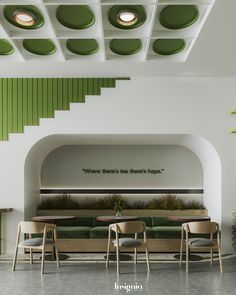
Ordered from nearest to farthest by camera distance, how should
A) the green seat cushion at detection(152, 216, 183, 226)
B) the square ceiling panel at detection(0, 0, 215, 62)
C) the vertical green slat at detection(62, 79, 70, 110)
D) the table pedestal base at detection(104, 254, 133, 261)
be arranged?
the square ceiling panel at detection(0, 0, 215, 62), the table pedestal base at detection(104, 254, 133, 261), the vertical green slat at detection(62, 79, 70, 110), the green seat cushion at detection(152, 216, 183, 226)

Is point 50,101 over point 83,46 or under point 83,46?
under

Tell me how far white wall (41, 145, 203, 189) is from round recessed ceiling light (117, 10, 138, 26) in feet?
15.0

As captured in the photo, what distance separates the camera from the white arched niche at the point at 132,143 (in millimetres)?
8352

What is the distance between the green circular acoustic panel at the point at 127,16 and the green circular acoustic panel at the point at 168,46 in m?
0.85

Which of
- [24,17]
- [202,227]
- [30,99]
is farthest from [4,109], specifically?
[202,227]

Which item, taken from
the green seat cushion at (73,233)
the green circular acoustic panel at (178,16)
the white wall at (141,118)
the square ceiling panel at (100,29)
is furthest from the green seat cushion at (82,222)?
the green circular acoustic panel at (178,16)

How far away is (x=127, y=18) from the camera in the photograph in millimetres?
5711

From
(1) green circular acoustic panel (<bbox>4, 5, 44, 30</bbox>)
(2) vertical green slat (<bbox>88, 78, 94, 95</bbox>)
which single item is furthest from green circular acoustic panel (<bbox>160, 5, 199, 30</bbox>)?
(2) vertical green slat (<bbox>88, 78, 94, 95</bbox>)

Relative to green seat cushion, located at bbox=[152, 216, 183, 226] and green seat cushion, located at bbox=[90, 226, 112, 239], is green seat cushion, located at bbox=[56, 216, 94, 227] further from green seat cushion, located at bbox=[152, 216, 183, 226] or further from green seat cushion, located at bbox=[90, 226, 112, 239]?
green seat cushion, located at bbox=[152, 216, 183, 226]

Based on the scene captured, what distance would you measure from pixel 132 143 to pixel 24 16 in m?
4.67

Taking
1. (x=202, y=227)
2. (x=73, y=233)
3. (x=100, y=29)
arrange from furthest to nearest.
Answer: (x=73, y=233)
(x=202, y=227)
(x=100, y=29)

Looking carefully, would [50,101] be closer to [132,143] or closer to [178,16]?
[132,143]

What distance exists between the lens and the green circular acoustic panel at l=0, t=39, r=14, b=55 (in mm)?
6668

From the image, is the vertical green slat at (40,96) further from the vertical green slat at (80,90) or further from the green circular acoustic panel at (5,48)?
the green circular acoustic panel at (5,48)
